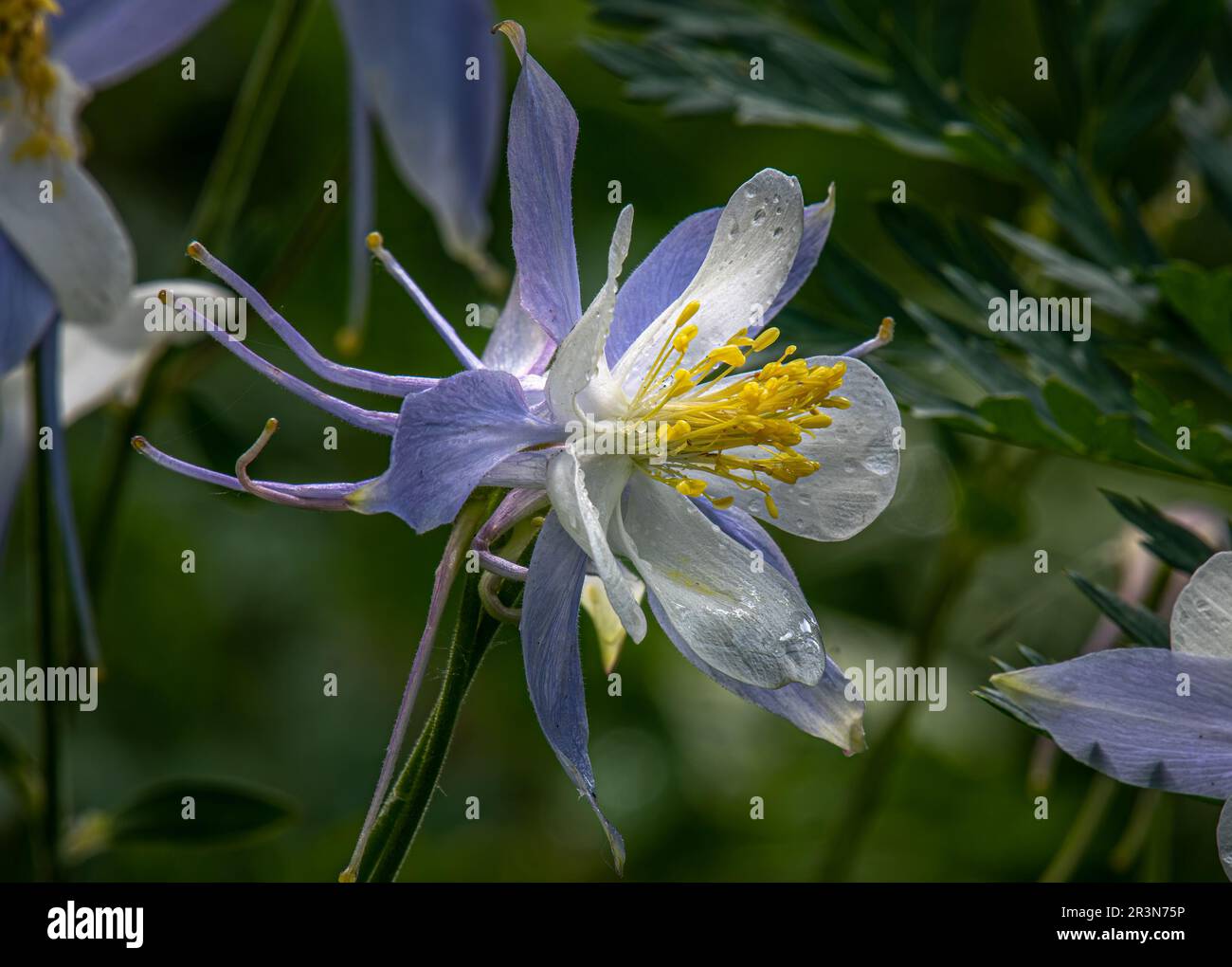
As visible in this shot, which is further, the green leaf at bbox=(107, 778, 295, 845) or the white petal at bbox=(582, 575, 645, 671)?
the green leaf at bbox=(107, 778, 295, 845)

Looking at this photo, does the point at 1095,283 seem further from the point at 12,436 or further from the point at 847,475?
the point at 12,436

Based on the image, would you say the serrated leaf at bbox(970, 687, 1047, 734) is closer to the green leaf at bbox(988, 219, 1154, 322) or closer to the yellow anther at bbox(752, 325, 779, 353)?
the yellow anther at bbox(752, 325, 779, 353)

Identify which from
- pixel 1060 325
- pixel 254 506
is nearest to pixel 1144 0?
pixel 1060 325

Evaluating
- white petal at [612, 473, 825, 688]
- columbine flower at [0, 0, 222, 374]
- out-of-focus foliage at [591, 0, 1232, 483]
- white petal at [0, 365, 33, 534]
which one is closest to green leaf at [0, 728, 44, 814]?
white petal at [0, 365, 33, 534]

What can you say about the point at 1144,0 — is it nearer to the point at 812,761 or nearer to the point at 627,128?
the point at 627,128

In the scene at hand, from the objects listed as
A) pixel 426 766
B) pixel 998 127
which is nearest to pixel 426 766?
pixel 426 766

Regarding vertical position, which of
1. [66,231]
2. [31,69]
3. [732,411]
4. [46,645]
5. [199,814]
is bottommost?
[199,814]
